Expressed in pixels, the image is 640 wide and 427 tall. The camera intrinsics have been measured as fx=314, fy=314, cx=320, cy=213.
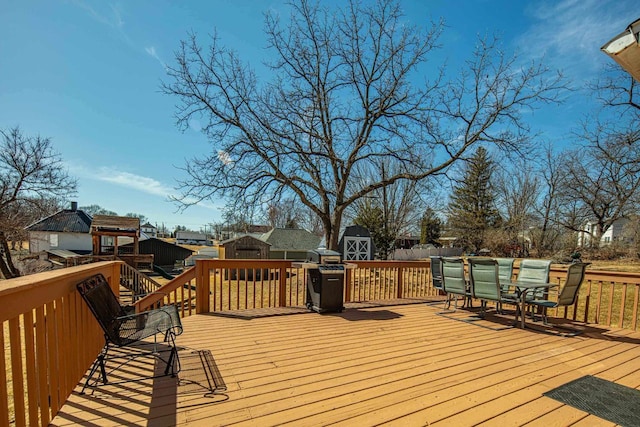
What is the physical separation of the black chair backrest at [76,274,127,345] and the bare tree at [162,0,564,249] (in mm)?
4904

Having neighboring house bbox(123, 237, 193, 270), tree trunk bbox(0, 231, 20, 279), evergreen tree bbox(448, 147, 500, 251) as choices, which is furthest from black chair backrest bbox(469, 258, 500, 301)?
neighboring house bbox(123, 237, 193, 270)

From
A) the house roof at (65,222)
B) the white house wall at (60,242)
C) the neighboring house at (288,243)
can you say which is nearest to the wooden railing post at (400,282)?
the neighboring house at (288,243)

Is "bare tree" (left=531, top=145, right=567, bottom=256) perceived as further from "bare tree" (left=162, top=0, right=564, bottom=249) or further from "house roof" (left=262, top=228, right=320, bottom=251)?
"bare tree" (left=162, top=0, right=564, bottom=249)

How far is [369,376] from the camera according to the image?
9.02 feet

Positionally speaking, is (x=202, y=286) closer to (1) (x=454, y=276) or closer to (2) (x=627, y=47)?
(1) (x=454, y=276)

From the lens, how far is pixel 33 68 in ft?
25.9

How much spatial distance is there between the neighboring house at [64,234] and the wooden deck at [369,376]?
23833 millimetres

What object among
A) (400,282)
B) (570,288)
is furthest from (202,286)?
(570,288)

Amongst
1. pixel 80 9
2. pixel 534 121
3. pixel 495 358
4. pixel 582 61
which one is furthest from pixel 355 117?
pixel 495 358

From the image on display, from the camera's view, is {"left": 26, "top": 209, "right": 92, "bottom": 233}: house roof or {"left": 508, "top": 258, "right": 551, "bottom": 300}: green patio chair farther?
{"left": 26, "top": 209, "right": 92, "bottom": 233}: house roof

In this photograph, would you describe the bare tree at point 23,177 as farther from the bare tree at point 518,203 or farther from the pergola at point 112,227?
the bare tree at point 518,203

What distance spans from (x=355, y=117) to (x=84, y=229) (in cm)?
2358

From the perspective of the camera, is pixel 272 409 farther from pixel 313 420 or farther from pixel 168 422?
pixel 168 422

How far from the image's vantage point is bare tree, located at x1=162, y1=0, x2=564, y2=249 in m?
7.64
